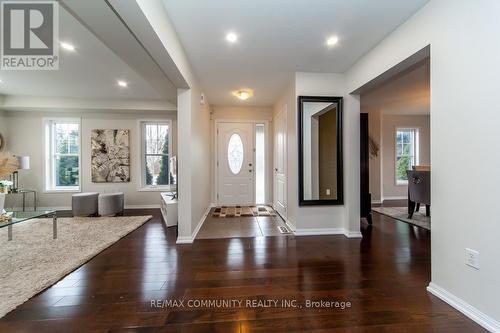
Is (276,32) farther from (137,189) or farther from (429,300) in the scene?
(137,189)

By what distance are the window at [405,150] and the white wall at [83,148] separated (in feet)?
20.5


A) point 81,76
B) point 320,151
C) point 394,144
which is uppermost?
point 81,76

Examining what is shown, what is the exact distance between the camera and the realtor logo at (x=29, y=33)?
1978 millimetres

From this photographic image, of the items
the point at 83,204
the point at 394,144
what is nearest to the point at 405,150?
the point at 394,144

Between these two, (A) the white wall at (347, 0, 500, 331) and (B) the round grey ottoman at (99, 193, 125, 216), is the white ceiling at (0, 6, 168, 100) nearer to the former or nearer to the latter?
(B) the round grey ottoman at (99, 193, 125, 216)

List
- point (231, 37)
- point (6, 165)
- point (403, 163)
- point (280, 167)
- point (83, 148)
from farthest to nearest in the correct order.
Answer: point (403, 163)
point (83, 148)
point (280, 167)
point (6, 165)
point (231, 37)

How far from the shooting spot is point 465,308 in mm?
1554

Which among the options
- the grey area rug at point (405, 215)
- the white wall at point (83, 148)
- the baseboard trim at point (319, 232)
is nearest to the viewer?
the baseboard trim at point (319, 232)

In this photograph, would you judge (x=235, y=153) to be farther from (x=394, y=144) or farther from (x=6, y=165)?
(x=394, y=144)

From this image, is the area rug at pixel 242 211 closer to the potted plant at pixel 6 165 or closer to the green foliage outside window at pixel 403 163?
the potted plant at pixel 6 165

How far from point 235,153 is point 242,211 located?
150 centimetres

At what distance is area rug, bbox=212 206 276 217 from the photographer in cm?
451

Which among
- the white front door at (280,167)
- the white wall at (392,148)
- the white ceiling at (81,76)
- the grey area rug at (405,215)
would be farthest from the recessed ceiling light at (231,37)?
the white wall at (392,148)

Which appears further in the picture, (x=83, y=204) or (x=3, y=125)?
(x=3, y=125)
